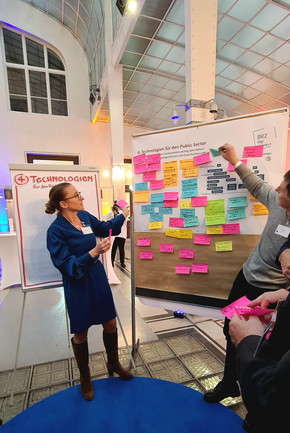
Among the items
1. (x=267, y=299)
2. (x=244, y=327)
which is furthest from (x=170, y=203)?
(x=244, y=327)

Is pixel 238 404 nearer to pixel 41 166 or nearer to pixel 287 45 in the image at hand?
pixel 41 166

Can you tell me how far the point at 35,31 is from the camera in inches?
291

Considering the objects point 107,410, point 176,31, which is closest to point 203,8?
point 176,31

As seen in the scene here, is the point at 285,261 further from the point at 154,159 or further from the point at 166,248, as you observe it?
the point at 154,159

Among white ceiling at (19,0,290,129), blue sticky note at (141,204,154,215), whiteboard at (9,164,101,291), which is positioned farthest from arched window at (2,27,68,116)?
blue sticky note at (141,204,154,215)

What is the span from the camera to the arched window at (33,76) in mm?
7414

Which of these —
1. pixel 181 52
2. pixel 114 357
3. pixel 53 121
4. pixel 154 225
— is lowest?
pixel 114 357

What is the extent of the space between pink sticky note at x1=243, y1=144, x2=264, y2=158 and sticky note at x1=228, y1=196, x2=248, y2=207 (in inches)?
11.2

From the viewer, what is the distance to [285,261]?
40.9 inches

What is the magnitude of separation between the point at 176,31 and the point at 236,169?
16.0 ft

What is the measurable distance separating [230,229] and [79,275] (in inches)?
42.3

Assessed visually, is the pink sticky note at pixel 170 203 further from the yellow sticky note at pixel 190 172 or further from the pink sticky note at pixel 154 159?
the pink sticky note at pixel 154 159

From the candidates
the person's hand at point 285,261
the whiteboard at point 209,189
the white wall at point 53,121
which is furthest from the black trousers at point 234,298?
the white wall at point 53,121

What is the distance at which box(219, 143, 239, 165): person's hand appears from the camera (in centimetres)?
145
